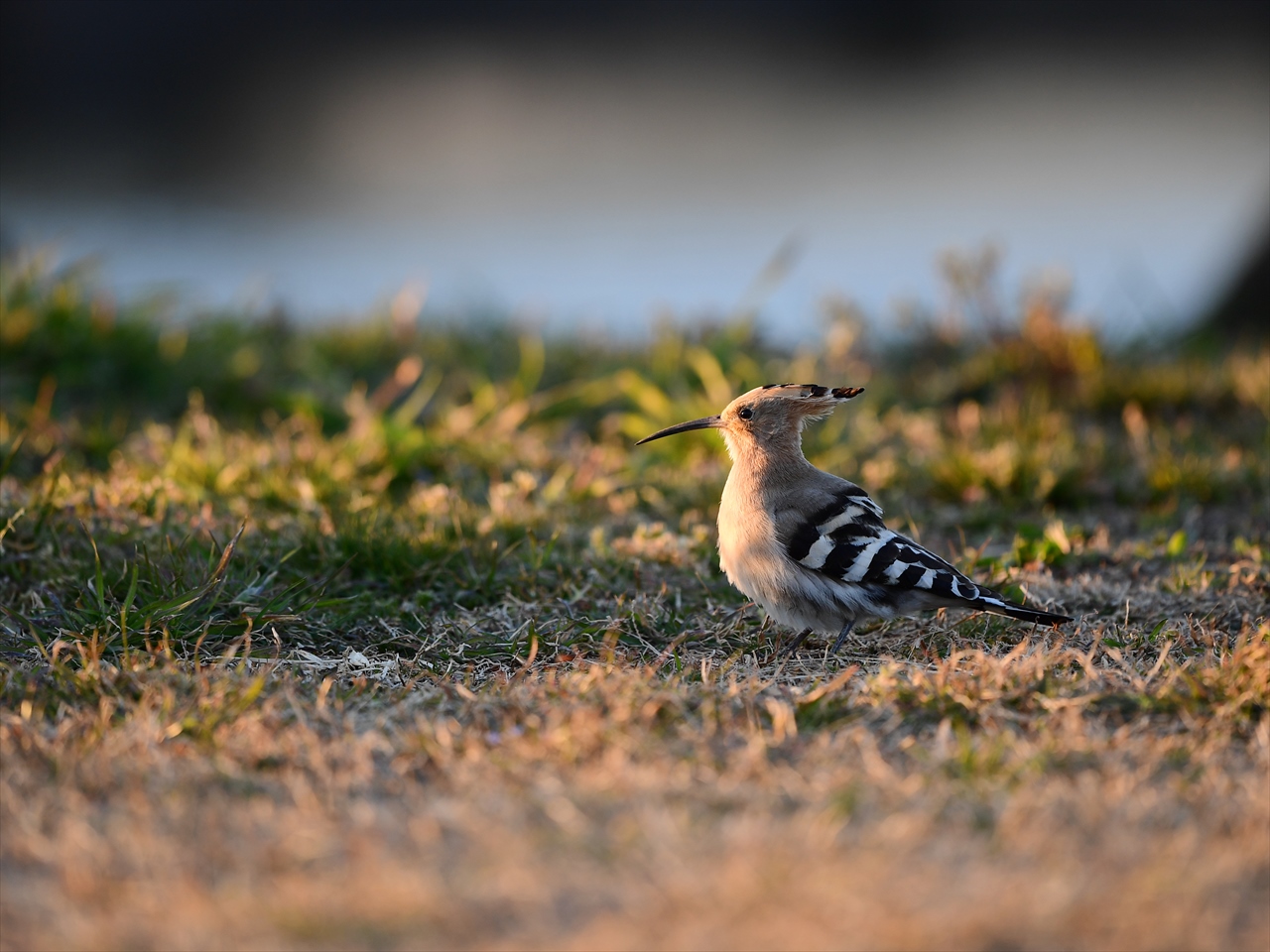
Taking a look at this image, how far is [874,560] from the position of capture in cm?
368

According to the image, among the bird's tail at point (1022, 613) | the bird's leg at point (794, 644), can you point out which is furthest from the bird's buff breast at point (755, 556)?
the bird's tail at point (1022, 613)

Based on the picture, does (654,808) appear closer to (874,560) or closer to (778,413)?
(874,560)

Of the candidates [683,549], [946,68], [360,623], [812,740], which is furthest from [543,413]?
[946,68]

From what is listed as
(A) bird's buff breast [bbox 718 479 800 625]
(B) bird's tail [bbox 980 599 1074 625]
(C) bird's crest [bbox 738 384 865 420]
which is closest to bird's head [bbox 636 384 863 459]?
(C) bird's crest [bbox 738 384 865 420]

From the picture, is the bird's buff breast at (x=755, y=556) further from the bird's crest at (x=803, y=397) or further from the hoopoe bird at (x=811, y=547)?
the bird's crest at (x=803, y=397)

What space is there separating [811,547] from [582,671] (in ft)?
2.37

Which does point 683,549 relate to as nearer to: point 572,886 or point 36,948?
point 572,886

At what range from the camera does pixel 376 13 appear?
1277 inches

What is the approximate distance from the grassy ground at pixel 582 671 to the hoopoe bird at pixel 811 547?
0.47ft

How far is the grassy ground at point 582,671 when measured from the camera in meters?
2.26

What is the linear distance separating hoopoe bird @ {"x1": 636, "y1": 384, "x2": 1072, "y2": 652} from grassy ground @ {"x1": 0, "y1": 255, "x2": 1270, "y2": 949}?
14 centimetres

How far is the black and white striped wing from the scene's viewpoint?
143 inches

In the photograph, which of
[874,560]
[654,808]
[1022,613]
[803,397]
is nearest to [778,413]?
[803,397]

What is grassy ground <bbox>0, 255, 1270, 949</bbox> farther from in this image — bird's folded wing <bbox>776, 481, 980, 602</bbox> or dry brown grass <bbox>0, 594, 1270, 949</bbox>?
bird's folded wing <bbox>776, 481, 980, 602</bbox>
